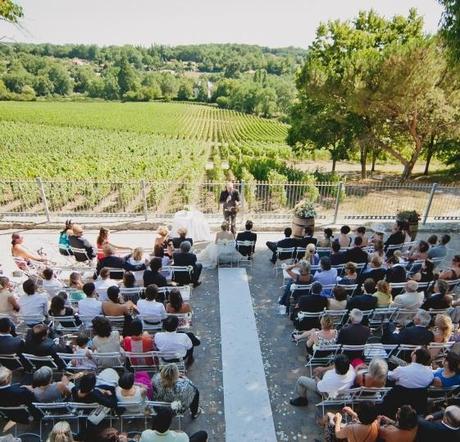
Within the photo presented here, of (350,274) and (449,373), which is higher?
(350,274)

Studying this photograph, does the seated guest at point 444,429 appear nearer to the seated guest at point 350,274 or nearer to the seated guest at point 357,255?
the seated guest at point 350,274

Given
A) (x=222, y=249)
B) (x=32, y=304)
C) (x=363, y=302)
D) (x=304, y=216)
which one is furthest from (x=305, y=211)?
(x=32, y=304)

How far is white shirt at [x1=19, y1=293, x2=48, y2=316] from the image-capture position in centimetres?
626

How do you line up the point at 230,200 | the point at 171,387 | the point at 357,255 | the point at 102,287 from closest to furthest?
the point at 171,387 → the point at 102,287 → the point at 357,255 → the point at 230,200

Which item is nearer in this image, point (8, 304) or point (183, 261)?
point (8, 304)

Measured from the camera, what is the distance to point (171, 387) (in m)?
4.61

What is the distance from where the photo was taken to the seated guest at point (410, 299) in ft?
21.0

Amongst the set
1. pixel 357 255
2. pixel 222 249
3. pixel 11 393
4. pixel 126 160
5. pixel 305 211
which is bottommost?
pixel 126 160

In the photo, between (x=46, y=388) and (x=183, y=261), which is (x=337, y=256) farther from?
(x=46, y=388)

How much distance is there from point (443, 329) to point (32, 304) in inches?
252

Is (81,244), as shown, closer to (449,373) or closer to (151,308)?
(151,308)

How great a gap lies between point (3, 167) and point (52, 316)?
760 inches

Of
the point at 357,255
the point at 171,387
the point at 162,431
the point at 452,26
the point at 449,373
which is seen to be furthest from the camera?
the point at 452,26

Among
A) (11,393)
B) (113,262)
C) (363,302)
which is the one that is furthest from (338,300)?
(11,393)
